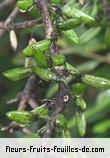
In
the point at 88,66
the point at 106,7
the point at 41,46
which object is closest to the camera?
the point at 41,46

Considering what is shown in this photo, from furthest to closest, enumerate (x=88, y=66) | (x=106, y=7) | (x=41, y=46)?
(x=88, y=66)
(x=106, y=7)
(x=41, y=46)

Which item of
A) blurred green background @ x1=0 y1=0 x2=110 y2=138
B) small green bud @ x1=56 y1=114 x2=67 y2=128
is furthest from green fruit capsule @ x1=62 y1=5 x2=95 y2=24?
blurred green background @ x1=0 y1=0 x2=110 y2=138

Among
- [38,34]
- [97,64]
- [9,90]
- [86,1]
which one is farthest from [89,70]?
[86,1]

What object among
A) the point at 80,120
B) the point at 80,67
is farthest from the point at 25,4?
the point at 80,67

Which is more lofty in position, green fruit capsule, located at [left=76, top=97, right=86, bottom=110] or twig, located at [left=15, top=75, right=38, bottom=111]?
green fruit capsule, located at [left=76, top=97, right=86, bottom=110]

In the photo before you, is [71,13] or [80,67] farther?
[80,67]

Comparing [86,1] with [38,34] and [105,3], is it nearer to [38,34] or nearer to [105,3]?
[105,3]

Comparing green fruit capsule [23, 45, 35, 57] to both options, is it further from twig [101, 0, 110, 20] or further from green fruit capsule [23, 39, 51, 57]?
twig [101, 0, 110, 20]

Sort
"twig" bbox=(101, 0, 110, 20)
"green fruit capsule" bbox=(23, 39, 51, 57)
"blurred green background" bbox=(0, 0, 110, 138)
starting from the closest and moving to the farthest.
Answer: "green fruit capsule" bbox=(23, 39, 51, 57)
"twig" bbox=(101, 0, 110, 20)
"blurred green background" bbox=(0, 0, 110, 138)

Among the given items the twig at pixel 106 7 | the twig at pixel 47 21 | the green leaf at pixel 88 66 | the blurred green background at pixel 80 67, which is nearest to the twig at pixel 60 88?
the twig at pixel 47 21

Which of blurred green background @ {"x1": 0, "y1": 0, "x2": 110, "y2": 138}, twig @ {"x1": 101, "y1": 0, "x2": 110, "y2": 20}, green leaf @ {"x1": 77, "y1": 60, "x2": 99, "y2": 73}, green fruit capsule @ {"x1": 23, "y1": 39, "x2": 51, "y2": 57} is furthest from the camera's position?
green leaf @ {"x1": 77, "y1": 60, "x2": 99, "y2": 73}

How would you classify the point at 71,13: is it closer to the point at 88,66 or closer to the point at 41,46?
the point at 41,46
